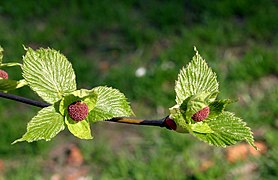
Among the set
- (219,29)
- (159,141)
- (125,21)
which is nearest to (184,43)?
(219,29)

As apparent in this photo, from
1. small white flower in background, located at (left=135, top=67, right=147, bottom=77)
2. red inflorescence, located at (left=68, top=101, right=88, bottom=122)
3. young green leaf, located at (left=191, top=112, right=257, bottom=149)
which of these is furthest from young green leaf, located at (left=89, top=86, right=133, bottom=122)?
small white flower in background, located at (left=135, top=67, right=147, bottom=77)

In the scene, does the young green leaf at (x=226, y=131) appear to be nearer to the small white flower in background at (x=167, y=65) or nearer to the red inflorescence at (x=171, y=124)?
the red inflorescence at (x=171, y=124)

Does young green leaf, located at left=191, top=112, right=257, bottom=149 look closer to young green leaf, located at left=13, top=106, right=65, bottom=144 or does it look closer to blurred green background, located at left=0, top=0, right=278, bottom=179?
young green leaf, located at left=13, top=106, right=65, bottom=144

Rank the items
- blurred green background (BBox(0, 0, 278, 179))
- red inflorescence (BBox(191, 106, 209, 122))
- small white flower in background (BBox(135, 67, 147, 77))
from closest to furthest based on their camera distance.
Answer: red inflorescence (BBox(191, 106, 209, 122))
blurred green background (BBox(0, 0, 278, 179))
small white flower in background (BBox(135, 67, 147, 77))

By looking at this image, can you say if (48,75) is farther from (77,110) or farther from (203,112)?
(203,112)

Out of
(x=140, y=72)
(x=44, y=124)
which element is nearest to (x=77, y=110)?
(x=44, y=124)

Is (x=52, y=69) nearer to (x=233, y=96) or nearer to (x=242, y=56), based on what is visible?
(x=233, y=96)
